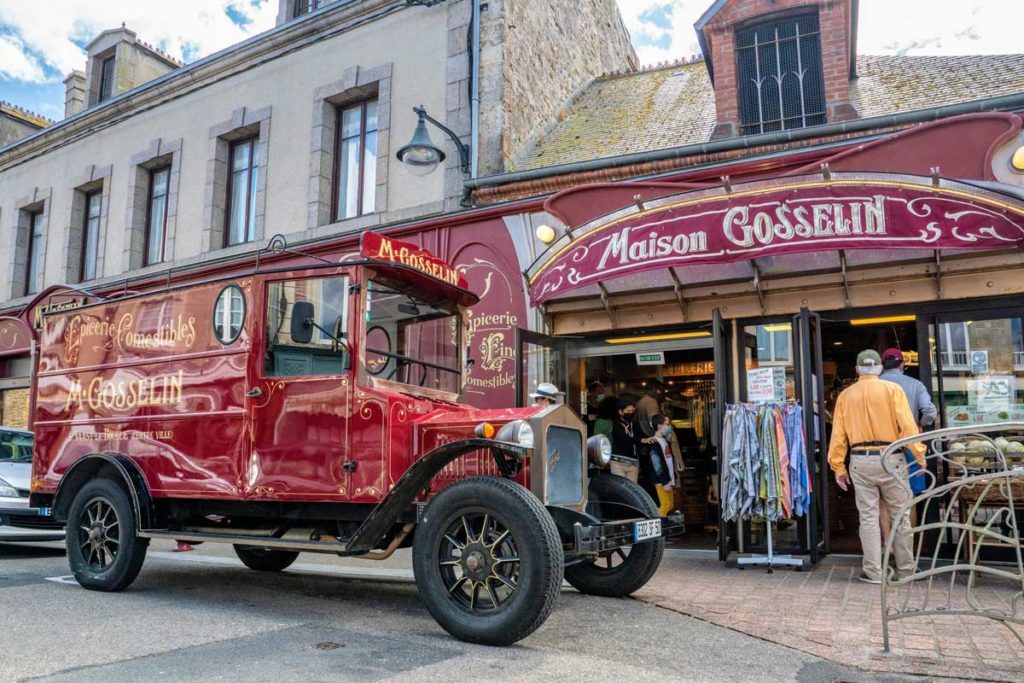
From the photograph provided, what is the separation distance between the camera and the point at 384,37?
11.9 metres

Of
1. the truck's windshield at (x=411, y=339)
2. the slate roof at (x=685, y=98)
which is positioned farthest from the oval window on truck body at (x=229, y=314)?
the slate roof at (x=685, y=98)

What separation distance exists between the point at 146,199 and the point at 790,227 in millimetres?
12213

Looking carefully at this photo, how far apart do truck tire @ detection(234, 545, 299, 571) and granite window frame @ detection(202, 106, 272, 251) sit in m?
6.74

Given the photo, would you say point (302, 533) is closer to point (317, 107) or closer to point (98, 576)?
point (98, 576)

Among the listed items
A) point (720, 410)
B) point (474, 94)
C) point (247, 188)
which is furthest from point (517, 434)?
point (247, 188)

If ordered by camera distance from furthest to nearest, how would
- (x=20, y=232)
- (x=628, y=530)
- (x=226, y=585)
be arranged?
(x=20, y=232), (x=226, y=585), (x=628, y=530)

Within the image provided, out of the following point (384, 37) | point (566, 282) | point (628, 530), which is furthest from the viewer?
point (384, 37)

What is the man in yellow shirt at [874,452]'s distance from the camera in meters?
6.30

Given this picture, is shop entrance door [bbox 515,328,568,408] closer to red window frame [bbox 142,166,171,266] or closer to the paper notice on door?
the paper notice on door

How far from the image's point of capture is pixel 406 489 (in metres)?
4.97

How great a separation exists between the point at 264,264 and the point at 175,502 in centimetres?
642

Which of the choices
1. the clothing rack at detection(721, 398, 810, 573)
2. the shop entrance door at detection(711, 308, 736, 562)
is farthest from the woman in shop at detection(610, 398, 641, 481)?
the clothing rack at detection(721, 398, 810, 573)

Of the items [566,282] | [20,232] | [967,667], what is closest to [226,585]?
[566,282]

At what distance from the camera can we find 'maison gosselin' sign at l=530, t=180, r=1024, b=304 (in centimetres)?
659
